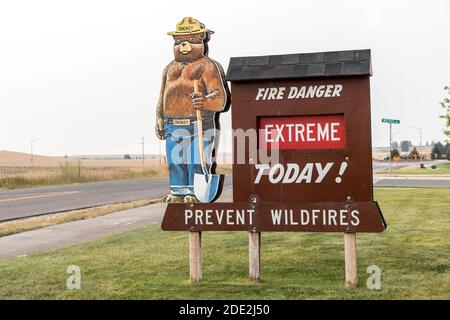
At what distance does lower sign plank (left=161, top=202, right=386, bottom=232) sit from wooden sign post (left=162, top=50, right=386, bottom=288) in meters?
0.01

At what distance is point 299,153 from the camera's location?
6.92 meters

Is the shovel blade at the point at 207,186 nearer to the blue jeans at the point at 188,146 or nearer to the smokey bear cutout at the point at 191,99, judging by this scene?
the smokey bear cutout at the point at 191,99

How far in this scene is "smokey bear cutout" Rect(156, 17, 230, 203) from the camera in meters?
7.89

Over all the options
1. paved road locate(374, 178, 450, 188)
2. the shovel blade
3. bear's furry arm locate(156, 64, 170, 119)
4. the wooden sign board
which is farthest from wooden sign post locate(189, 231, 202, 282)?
paved road locate(374, 178, 450, 188)

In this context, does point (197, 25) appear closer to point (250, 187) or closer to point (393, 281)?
point (250, 187)

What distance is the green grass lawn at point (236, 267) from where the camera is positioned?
6543 millimetres

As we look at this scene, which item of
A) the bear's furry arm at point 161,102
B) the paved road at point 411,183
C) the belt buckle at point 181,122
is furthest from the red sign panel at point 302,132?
the paved road at point 411,183

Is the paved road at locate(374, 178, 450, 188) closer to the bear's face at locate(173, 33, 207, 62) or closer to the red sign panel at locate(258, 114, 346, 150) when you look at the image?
the bear's face at locate(173, 33, 207, 62)

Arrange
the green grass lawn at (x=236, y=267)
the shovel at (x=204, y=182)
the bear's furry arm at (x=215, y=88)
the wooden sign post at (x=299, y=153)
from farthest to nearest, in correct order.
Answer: the shovel at (x=204, y=182) < the bear's furry arm at (x=215, y=88) < the wooden sign post at (x=299, y=153) < the green grass lawn at (x=236, y=267)

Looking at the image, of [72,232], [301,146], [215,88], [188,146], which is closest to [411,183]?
[72,232]

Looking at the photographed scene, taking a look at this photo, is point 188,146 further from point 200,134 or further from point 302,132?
point 302,132

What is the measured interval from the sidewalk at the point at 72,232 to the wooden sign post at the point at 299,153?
4624mm

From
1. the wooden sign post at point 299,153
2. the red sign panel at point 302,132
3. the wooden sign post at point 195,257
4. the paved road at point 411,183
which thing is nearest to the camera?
the wooden sign post at point 299,153

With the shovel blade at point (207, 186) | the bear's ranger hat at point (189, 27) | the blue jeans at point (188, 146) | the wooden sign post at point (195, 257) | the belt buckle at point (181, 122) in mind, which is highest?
the bear's ranger hat at point (189, 27)
